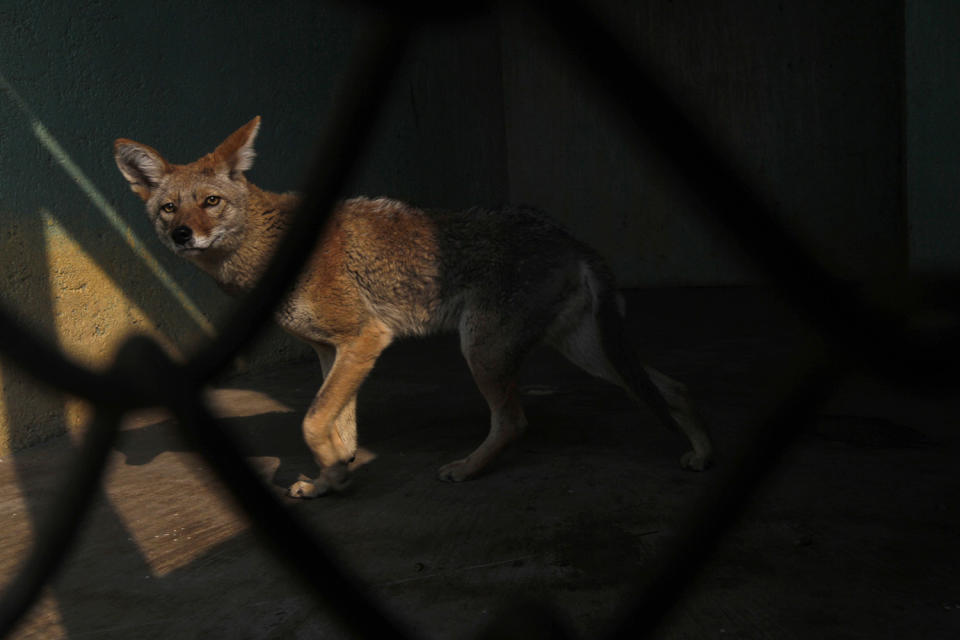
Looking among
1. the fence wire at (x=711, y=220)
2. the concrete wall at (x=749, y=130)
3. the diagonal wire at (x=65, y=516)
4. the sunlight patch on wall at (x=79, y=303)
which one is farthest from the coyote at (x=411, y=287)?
the concrete wall at (x=749, y=130)

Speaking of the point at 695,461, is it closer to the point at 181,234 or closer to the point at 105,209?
the point at 181,234

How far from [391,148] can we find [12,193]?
3691 millimetres

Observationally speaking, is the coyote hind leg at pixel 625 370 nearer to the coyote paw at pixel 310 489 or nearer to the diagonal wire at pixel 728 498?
the coyote paw at pixel 310 489

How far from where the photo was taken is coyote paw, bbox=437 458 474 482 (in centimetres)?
321

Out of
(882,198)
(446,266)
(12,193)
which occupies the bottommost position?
(882,198)

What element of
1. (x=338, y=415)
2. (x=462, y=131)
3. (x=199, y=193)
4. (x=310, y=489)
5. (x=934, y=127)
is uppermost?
(x=199, y=193)

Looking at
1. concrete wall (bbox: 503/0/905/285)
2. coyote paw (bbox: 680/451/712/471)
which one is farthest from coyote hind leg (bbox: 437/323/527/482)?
concrete wall (bbox: 503/0/905/285)

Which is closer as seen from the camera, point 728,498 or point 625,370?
point 728,498

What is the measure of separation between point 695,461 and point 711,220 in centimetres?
279

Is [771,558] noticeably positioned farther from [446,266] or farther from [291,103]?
[291,103]

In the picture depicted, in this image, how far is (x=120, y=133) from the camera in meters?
4.55

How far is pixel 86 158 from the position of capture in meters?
4.33

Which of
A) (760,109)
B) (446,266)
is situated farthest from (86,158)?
(760,109)

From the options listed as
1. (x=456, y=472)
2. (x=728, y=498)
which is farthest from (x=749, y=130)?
(x=728, y=498)
